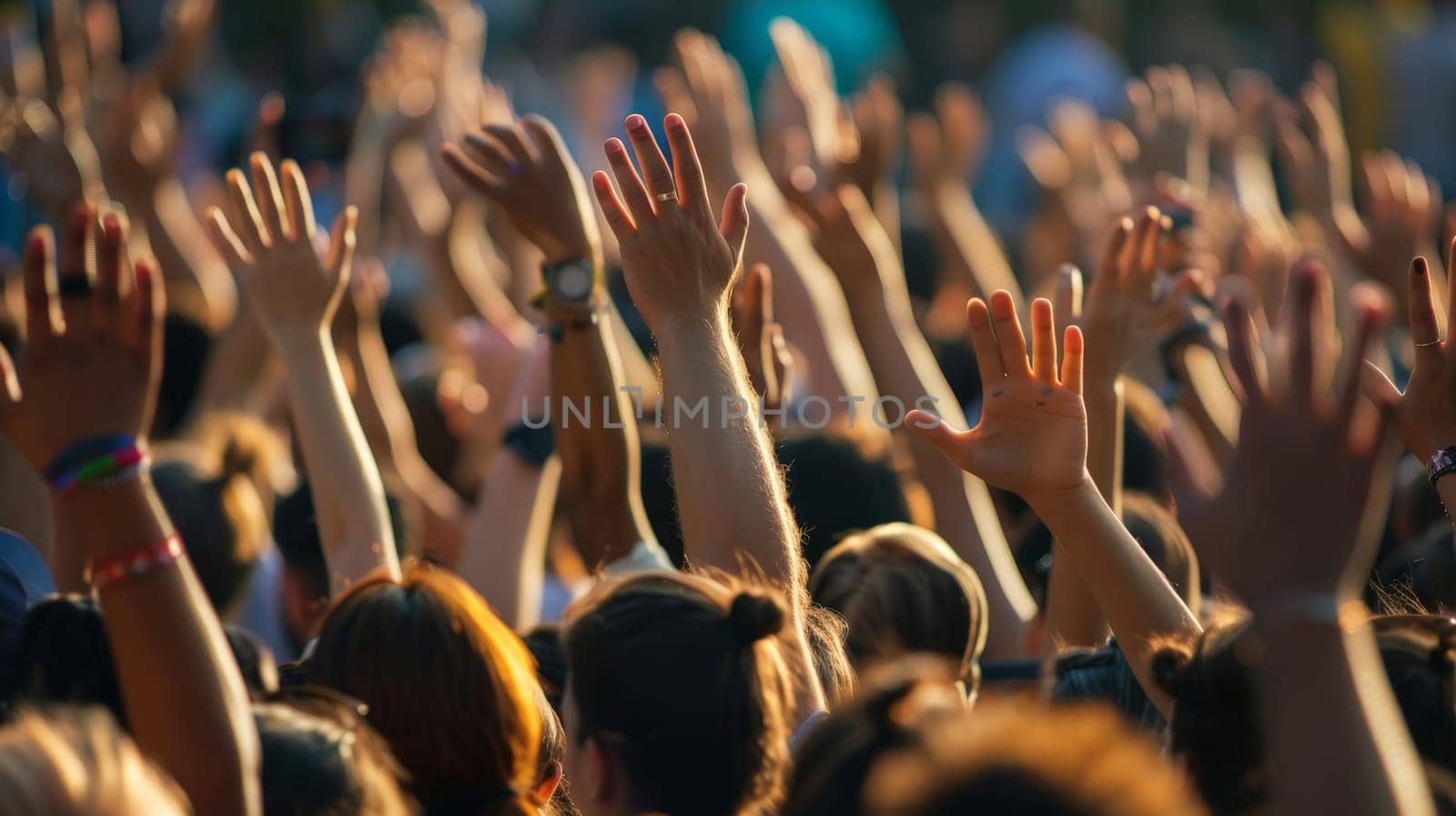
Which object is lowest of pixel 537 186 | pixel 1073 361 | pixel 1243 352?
pixel 1073 361

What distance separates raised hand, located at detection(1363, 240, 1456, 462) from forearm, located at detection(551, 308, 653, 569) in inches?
56.1

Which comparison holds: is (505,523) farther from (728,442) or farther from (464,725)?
(464,725)

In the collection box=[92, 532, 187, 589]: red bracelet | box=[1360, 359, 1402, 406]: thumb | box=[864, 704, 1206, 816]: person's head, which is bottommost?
box=[864, 704, 1206, 816]: person's head

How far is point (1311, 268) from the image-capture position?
1684 mm

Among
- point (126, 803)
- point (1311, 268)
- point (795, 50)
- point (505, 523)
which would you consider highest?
point (795, 50)

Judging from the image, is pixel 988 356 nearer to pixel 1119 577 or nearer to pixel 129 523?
pixel 1119 577

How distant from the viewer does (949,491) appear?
3.51 m

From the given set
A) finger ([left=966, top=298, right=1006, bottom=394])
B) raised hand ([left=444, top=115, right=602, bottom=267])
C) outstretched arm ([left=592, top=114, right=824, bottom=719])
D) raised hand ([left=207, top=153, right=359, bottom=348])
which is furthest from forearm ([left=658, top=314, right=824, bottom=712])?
raised hand ([left=207, top=153, right=359, bottom=348])

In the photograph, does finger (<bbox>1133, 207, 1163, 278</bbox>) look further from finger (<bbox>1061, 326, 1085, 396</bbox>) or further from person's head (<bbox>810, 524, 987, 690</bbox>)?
finger (<bbox>1061, 326, 1085, 396</bbox>)

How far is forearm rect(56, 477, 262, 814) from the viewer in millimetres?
1894

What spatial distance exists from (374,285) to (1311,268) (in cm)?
440

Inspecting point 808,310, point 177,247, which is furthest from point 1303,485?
point 177,247

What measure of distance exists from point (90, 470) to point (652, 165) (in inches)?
42.4

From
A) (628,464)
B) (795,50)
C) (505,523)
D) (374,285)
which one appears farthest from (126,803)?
(795,50)
